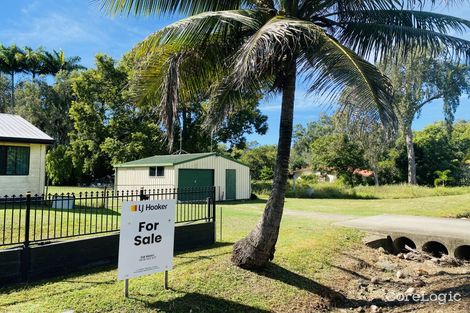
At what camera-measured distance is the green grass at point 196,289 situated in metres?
5.02

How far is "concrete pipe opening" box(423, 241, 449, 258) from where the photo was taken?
31.3 ft

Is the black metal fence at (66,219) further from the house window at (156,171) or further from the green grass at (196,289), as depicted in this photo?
the house window at (156,171)

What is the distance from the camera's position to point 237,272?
6480 mm

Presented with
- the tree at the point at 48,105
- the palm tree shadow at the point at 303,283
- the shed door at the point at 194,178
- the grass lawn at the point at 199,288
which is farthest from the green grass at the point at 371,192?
the tree at the point at 48,105

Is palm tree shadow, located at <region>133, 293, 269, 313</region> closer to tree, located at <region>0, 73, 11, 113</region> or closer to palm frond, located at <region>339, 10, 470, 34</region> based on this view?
palm frond, located at <region>339, 10, 470, 34</region>

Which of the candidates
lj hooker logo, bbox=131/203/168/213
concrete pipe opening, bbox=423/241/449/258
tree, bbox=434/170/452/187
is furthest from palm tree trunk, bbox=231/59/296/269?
tree, bbox=434/170/452/187

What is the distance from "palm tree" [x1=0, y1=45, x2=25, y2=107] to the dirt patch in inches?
1875

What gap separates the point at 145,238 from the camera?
549cm

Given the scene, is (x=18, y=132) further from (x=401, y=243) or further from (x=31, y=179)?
(x=401, y=243)

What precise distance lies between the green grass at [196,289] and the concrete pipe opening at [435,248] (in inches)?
124

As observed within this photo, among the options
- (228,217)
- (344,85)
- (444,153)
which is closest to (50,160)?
(228,217)

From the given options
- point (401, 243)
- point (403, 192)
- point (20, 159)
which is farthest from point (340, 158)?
point (20, 159)

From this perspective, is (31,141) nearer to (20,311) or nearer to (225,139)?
(20,311)

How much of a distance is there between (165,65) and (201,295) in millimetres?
3785
